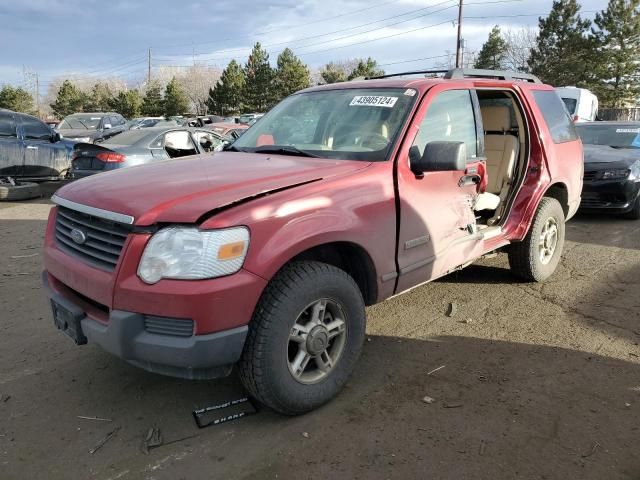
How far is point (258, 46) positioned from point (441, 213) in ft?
163

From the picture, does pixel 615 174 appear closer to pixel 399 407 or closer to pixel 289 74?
pixel 399 407

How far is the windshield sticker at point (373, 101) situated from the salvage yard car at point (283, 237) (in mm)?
12

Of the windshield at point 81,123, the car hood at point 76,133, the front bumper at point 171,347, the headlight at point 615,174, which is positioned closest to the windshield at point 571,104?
the headlight at point 615,174

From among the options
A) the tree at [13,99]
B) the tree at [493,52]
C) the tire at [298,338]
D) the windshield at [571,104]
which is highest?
the tree at [493,52]

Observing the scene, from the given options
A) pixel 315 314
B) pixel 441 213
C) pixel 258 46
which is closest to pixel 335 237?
pixel 315 314

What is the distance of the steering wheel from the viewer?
10.8 ft

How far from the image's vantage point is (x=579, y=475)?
240cm

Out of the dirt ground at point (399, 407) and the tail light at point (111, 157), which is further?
the tail light at point (111, 157)

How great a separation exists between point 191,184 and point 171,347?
859 mm

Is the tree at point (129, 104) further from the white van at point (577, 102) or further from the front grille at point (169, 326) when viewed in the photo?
the front grille at point (169, 326)

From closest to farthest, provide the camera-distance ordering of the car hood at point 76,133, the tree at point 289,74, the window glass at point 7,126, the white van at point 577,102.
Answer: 1. the window glass at point 7,126
2. the car hood at point 76,133
3. the white van at point 577,102
4. the tree at point 289,74

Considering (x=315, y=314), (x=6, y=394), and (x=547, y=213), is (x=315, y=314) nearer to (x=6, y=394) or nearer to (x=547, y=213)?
(x=6, y=394)

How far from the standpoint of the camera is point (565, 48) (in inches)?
1544

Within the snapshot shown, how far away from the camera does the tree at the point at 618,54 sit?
3625 cm
